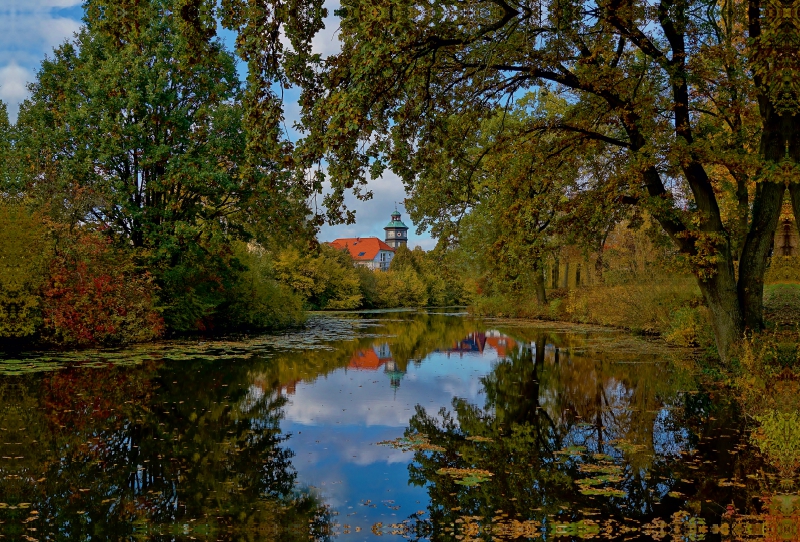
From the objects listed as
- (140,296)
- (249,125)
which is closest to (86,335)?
(140,296)

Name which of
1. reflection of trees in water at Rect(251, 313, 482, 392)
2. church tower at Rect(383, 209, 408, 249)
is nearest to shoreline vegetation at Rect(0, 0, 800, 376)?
reflection of trees in water at Rect(251, 313, 482, 392)

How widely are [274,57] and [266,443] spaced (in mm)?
4576

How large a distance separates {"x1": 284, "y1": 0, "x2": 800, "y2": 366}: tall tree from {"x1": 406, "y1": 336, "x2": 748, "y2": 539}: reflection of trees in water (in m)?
2.98

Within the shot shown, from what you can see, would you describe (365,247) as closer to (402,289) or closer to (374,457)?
(402,289)

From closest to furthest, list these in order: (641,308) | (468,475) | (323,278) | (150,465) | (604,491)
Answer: (604,491)
(468,475)
(150,465)
(641,308)
(323,278)

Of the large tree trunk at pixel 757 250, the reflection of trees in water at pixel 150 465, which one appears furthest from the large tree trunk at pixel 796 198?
the reflection of trees in water at pixel 150 465

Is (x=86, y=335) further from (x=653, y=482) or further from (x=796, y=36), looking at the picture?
(x=796, y=36)

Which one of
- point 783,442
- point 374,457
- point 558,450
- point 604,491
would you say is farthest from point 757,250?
point 374,457

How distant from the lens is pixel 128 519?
176 inches

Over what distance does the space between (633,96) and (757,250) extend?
3865 mm

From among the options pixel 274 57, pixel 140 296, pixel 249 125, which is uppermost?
pixel 274 57

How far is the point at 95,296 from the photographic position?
15914 mm

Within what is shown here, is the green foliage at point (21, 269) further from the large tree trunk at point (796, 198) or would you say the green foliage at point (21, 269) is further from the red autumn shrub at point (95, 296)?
the large tree trunk at point (796, 198)

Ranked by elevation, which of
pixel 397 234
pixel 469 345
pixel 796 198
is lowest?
pixel 469 345
